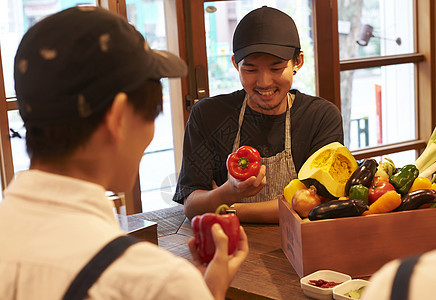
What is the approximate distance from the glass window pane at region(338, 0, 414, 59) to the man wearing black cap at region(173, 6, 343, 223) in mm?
1860

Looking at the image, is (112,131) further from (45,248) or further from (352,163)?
(352,163)

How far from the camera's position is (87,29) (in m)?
0.91

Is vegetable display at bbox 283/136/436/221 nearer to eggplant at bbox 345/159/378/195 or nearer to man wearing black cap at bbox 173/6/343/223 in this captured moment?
eggplant at bbox 345/159/378/195

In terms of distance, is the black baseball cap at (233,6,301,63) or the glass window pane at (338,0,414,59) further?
the glass window pane at (338,0,414,59)

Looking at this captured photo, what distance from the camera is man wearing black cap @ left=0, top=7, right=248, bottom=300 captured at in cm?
82

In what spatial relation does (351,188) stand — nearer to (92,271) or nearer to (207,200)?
(207,200)

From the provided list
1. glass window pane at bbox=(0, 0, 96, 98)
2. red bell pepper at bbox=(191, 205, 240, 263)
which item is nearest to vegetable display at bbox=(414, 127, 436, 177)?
red bell pepper at bbox=(191, 205, 240, 263)

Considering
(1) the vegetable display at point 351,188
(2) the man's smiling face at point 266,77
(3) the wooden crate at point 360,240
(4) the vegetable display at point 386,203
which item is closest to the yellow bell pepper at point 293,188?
(1) the vegetable display at point 351,188

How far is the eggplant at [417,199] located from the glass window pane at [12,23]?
2.48 m

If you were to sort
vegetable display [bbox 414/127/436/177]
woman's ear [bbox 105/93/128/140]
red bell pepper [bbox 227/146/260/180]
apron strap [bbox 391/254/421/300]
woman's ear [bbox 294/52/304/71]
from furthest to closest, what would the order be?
woman's ear [bbox 294/52/304/71], red bell pepper [bbox 227/146/260/180], vegetable display [bbox 414/127/436/177], woman's ear [bbox 105/93/128/140], apron strap [bbox 391/254/421/300]

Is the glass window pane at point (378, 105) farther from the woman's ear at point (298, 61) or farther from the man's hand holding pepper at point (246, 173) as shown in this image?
the man's hand holding pepper at point (246, 173)

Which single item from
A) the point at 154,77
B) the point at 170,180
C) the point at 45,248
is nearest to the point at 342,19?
the point at 170,180

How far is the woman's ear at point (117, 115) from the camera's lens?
36.6 inches

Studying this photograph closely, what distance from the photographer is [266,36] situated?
2.36 meters
